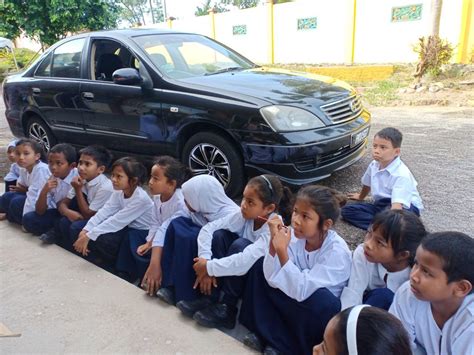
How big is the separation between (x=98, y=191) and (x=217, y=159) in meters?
1.04

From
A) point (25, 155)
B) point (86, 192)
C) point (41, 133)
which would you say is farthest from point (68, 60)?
point (86, 192)

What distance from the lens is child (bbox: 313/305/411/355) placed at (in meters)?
1.13

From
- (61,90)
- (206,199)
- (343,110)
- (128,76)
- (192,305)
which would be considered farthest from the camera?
(61,90)

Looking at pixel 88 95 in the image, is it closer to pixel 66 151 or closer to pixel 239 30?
pixel 66 151

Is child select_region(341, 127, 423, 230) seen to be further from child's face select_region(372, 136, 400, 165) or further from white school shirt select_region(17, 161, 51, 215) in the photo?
white school shirt select_region(17, 161, 51, 215)

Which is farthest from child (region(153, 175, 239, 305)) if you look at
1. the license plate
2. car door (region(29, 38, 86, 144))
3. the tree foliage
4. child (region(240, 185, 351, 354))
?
the tree foliage

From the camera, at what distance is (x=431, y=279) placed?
1.54 metres

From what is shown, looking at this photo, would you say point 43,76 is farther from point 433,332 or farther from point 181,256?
point 433,332

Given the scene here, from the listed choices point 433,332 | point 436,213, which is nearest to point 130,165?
point 433,332

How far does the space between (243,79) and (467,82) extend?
24.4ft

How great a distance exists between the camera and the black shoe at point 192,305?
2.36 metres

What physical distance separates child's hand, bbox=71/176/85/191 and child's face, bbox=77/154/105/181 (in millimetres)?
33

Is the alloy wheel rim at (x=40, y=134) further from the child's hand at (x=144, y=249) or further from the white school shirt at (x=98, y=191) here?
the child's hand at (x=144, y=249)

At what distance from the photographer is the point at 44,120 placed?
517cm
